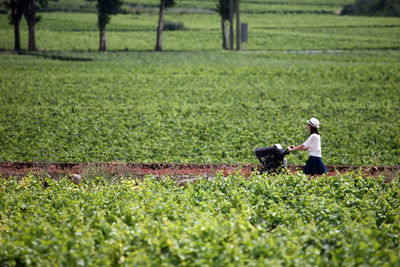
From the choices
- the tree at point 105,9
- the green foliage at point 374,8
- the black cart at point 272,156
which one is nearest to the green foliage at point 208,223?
the black cart at point 272,156

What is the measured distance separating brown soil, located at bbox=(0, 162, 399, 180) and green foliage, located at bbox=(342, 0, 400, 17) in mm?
76816

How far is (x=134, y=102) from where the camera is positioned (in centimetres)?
2327

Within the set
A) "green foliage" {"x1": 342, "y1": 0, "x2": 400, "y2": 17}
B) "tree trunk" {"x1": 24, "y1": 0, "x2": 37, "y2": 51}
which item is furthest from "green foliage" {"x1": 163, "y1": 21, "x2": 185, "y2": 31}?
"green foliage" {"x1": 342, "y1": 0, "x2": 400, "y2": 17}

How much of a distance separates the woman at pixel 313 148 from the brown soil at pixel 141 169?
77 cm

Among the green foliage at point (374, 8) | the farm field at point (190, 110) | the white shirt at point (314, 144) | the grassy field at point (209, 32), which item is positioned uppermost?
the green foliage at point (374, 8)

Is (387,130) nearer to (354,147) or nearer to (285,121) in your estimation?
(354,147)

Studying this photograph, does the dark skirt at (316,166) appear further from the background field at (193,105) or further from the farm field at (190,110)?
the background field at (193,105)

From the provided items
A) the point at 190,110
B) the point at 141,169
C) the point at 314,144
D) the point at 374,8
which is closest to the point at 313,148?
the point at 314,144

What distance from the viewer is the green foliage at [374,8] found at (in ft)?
257

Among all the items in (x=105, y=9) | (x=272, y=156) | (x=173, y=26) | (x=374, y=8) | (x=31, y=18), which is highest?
(x=374, y=8)

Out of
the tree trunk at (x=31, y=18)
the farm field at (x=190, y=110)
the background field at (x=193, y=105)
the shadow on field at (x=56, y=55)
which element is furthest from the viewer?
the tree trunk at (x=31, y=18)

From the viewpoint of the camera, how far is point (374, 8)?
84812mm

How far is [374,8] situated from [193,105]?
7533cm

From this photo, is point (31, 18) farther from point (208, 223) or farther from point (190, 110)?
point (208, 223)
